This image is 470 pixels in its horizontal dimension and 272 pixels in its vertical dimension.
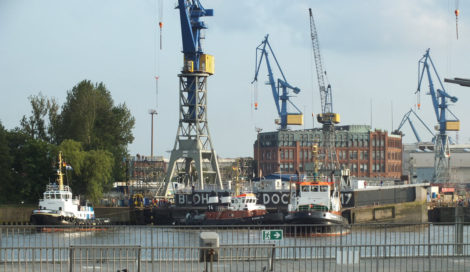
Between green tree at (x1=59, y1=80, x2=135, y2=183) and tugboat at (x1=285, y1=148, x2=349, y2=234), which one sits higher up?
green tree at (x1=59, y1=80, x2=135, y2=183)

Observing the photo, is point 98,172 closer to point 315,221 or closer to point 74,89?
point 74,89

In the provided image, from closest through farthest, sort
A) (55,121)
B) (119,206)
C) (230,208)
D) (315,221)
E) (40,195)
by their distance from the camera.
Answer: (315,221) < (230,208) < (40,195) < (119,206) < (55,121)

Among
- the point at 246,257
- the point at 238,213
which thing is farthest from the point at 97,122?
the point at 246,257

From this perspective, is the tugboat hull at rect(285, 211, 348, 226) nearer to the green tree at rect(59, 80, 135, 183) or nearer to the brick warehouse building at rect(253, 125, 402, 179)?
the green tree at rect(59, 80, 135, 183)

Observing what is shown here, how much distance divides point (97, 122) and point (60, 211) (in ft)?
116

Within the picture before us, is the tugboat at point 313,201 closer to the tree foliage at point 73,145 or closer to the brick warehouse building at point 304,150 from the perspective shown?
the tree foliage at point 73,145

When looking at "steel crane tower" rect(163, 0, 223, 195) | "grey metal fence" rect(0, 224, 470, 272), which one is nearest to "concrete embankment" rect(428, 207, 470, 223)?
"steel crane tower" rect(163, 0, 223, 195)

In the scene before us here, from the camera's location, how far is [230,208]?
84.9 meters

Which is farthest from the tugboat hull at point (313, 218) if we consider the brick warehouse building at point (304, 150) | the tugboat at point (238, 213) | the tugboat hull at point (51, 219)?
the brick warehouse building at point (304, 150)

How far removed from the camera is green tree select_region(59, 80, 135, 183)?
4557 inches

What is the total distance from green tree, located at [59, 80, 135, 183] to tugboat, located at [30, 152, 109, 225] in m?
25.3

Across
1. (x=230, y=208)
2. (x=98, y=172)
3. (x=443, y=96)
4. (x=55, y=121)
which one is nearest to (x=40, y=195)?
(x=98, y=172)

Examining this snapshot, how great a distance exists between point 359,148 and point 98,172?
104925 mm

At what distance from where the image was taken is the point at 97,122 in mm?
119562
